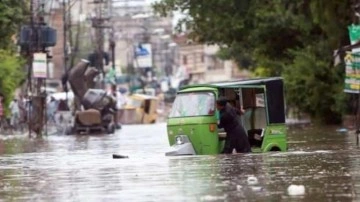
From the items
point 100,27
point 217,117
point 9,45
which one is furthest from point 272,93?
point 100,27

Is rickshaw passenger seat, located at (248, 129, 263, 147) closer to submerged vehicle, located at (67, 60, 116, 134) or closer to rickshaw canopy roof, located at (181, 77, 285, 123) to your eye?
rickshaw canopy roof, located at (181, 77, 285, 123)

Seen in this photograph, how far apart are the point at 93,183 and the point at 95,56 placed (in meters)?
50.8

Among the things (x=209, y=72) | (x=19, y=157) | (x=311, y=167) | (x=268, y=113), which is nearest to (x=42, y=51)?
(x=19, y=157)

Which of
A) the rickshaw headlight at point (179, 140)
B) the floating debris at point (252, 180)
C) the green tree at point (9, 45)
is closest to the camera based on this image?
the floating debris at point (252, 180)

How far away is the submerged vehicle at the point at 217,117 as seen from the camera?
22266mm

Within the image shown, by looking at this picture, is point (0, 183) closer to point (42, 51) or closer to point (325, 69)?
point (42, 51)

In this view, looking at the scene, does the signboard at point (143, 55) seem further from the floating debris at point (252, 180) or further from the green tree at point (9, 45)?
the floating debris at point (252, 180)

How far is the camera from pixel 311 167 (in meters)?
17.3

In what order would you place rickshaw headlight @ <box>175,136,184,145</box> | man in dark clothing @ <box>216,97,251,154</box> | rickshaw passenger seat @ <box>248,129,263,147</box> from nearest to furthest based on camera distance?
man in dark clothing @ <box>216,97,251,154</box>
rickshaw headlight @ <box>175,136,184,145</box>
rickshaw passenger seat @ <box>248,129,263,147</box>

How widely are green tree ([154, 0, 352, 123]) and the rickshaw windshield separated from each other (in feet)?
63.1

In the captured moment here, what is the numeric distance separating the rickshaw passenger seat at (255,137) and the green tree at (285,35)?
18.3m

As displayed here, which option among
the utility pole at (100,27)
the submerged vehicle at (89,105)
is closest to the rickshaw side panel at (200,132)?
the submerged vehicle at (89,105)

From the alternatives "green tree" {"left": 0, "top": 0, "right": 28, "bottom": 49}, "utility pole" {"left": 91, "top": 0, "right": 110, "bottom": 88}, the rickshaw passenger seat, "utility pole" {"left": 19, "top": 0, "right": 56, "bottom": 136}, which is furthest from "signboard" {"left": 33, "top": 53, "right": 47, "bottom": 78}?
"utility pole" {"left": 91, "top": 0, "right": 110, "bottom": 88}

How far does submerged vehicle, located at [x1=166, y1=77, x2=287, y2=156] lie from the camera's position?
877 inches
